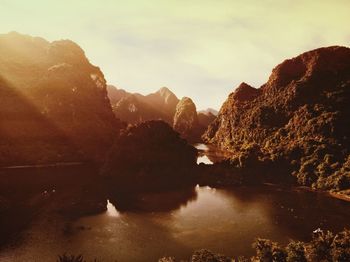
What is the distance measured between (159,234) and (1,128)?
12650 cm

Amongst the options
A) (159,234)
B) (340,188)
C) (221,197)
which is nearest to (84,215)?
(159,234)

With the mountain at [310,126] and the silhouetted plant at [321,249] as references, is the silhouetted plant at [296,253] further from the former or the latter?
the mountain at [310,126]

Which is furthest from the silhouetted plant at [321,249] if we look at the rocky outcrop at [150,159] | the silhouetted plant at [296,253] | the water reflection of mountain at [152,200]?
the rocky outcrop at [150,159]

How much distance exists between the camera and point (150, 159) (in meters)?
138

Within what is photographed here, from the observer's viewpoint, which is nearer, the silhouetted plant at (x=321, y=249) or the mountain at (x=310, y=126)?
the silhouetted plant at (x=321, y=249)

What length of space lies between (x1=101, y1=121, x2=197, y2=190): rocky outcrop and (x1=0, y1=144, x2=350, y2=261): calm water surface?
19.8 m

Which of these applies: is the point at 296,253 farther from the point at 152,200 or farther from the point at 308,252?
the point at 152,200

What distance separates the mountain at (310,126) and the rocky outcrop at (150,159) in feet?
69.0

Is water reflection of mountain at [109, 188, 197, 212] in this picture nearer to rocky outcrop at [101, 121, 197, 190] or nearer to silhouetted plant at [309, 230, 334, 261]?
rocky outcrop at [101, 121, 197, 190]

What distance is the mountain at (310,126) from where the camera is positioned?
122 meters

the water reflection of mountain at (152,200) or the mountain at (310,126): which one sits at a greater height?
the mountain at (310,126)

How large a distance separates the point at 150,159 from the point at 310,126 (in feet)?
224

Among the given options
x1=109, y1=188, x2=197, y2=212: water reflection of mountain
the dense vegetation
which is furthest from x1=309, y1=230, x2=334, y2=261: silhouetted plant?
x1=109, y1=188, x2=197, y2=212: water reflection of mountain

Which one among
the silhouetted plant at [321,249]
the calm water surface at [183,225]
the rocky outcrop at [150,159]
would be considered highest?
the rocky outcrop at [150,159]
